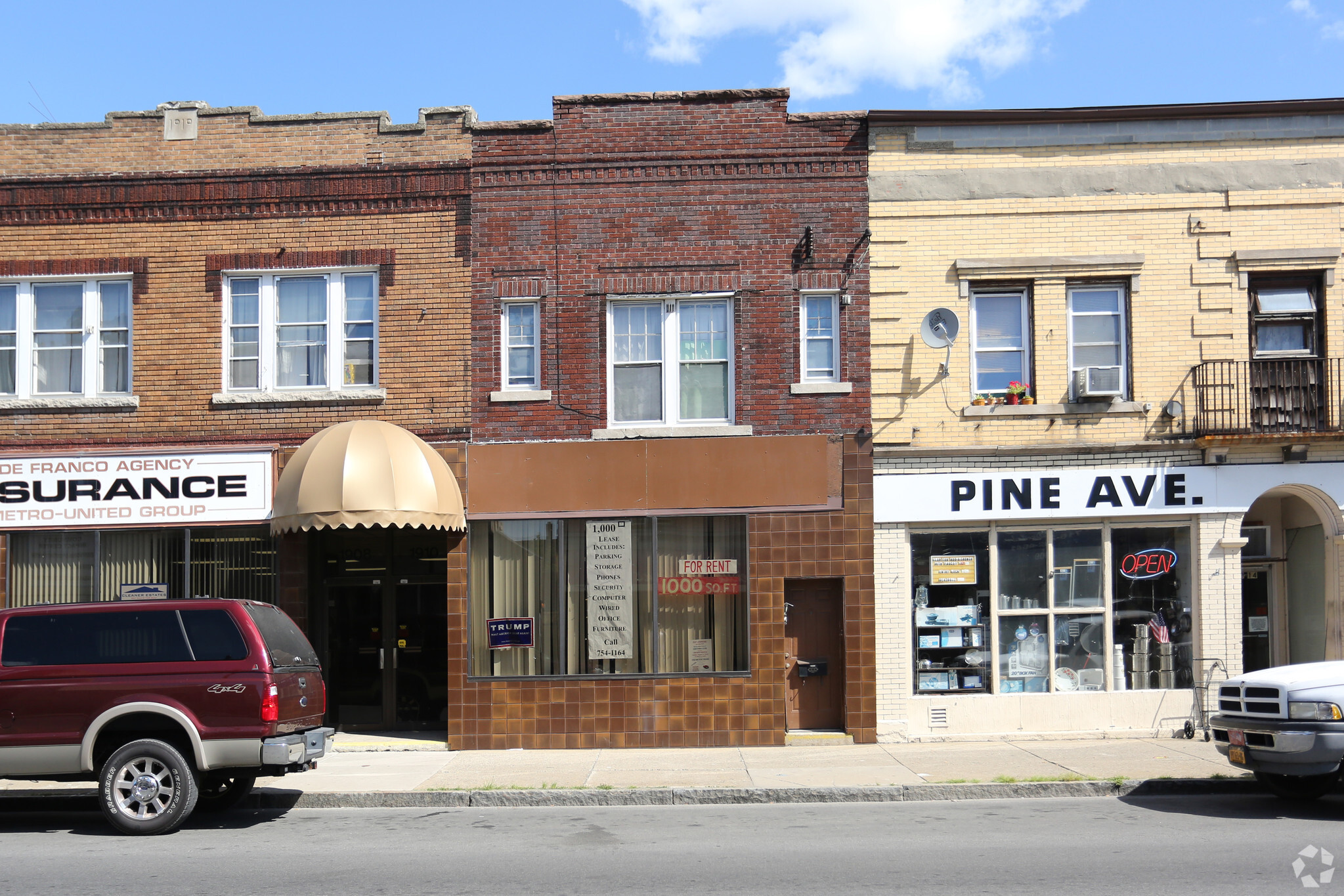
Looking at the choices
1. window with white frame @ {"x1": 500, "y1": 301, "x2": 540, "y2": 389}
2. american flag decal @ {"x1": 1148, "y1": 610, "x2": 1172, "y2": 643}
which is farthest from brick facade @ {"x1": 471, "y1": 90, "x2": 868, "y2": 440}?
american flag decal @ {"x1": 1148, "y1": 610, "x2": 1172, "y2": 643}

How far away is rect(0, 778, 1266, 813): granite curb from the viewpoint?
11.3 meters

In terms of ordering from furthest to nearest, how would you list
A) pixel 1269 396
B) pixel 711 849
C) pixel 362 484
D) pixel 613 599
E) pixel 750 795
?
pixel 613 599 → pixel 1269 396 → pixel 362 484 → pixel 750 795 → pixel 711 849

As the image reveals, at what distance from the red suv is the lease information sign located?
5.12 meters

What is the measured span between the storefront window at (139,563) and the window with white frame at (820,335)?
766 cm

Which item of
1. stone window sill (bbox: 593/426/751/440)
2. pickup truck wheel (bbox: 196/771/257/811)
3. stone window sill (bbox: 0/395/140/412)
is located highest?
stone window sill (bbox: 0/395/140/412)

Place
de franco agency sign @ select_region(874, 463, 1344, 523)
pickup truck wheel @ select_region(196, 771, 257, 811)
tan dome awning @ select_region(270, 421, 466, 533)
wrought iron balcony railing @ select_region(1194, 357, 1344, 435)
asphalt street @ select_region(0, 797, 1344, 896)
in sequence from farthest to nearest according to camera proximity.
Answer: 1. de franco agency sign @ select_region(874, 463, 1344, 523)
2. wrought iron balcony railing @ select_region(1194, 357, 1344, 435)
3. tan dome awning @ select_region(270, 421, 466, 533)
4. pickup truck wheel @ select_region(196, 771, 257, 811)
5. asphalt street @ select_region(0, 797, 1344, 896)

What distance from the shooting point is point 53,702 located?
1003cm

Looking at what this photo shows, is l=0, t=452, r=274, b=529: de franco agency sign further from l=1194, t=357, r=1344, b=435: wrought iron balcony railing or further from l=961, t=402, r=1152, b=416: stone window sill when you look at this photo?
l=1194, t=357, r=1344, b=435: wrought iron balcony railing

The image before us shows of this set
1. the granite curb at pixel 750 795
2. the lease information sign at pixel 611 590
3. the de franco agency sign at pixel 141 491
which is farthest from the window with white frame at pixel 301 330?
the granite curb at pixel 750 795

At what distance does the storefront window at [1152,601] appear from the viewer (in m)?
15.1

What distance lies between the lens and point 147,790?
9.94m

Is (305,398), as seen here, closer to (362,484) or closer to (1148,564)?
(362,484)

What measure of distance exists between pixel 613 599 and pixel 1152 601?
7.23 meters

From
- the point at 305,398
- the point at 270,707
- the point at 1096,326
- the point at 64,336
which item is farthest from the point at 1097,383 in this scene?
the point at 64,336
